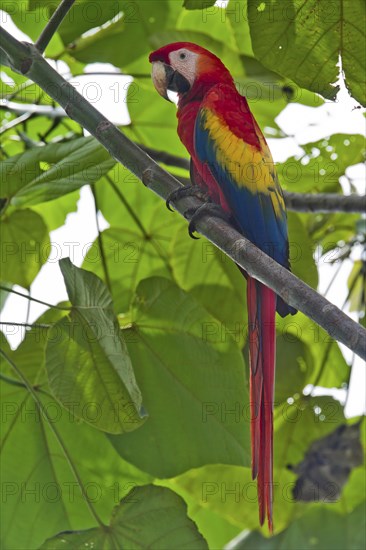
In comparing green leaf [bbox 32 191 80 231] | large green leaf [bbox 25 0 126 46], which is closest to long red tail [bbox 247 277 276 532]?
large green leaf [bbox 25 0 126 46]

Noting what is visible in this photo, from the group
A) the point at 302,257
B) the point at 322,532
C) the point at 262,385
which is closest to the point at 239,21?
the point at 302,257

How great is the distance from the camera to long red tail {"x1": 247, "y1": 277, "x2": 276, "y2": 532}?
85 centimetres

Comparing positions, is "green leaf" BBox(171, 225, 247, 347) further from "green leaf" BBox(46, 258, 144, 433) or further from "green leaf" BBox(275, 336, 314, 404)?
"green leaf" BBox(46, 258, 144, 433)

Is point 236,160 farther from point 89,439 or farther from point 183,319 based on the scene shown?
point 89,439

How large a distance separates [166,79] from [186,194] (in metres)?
0.32

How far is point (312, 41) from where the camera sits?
949 millimetres

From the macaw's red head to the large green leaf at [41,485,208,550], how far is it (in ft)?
1.79

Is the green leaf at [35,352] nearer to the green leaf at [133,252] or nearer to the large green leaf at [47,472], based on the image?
the large green leaf at [47,472]

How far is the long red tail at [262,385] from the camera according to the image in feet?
2.77

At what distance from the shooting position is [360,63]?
0.95 m

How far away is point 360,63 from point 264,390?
0.40 meters

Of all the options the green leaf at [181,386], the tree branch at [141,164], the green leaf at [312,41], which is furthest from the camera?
the green leaf at [181,386]

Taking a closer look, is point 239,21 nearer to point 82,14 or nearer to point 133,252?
point 82,14

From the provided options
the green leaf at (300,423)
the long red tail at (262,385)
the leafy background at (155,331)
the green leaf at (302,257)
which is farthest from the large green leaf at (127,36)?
the green leaf at (300,423)
